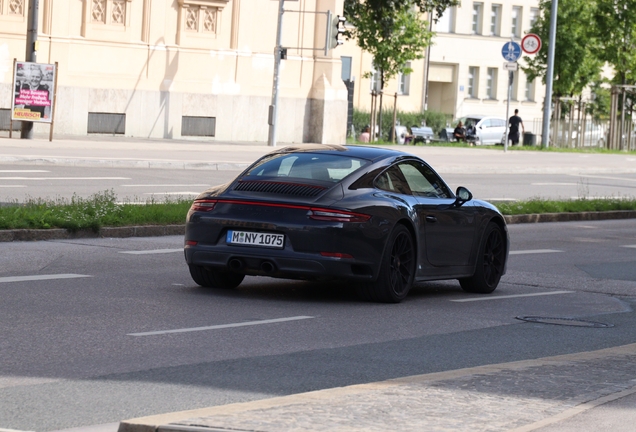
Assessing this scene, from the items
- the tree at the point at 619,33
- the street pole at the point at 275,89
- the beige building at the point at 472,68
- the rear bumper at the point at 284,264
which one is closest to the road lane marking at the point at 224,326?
the rear bumper at the point at 284,264

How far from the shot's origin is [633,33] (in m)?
61.6

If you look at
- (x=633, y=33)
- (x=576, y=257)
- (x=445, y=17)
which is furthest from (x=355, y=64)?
(x=576, y=257)

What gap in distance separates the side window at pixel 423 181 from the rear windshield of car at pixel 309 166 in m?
0.58

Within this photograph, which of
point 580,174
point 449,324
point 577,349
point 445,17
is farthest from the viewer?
point 445,17

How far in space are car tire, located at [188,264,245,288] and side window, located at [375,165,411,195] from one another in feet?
4.96

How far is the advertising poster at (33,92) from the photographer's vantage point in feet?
110

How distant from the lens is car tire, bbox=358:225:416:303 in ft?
36.7

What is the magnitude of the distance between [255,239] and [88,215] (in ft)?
17.7

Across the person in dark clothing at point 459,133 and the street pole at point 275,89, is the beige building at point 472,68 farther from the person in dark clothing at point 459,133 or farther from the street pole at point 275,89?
the street pole at point 275,89

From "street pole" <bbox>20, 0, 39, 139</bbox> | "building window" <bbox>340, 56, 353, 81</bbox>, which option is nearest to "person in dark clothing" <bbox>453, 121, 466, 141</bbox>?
"building window" <bbox>340, 56, 353, 81</bbox>

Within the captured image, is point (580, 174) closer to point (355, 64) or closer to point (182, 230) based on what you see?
point (182, 230)

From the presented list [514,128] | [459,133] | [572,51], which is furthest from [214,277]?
[459,133]

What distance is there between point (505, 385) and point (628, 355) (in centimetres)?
189

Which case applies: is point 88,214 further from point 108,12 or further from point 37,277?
point 108,12
